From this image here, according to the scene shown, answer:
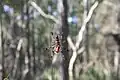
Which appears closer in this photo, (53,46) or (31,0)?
(53,46)

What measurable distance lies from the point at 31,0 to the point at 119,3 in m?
8.94

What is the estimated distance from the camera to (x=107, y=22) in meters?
19.6

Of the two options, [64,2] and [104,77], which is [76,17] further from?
[64,2]

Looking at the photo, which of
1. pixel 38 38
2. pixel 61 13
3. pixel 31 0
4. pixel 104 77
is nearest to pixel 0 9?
pixel 31 0

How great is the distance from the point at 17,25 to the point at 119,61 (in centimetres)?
585

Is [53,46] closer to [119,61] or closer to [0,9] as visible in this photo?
[0,9]

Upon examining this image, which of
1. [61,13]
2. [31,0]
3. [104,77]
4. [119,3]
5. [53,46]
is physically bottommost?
[104,77]

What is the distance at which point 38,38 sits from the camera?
2208 cm

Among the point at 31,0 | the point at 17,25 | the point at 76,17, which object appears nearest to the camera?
the point at 31,0

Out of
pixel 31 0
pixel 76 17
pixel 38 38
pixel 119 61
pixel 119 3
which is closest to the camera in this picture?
pixel 31 0

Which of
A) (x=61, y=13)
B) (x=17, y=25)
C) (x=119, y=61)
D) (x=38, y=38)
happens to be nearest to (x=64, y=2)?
(x=61, y=13)

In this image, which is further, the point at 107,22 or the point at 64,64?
the point at 107,22

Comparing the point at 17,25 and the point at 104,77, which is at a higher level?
the point at 17,25

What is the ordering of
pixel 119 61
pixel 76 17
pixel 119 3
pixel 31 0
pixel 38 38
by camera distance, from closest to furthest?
pixel 31 0
pixel 119 3
pixel 119 61
pixel 76 17
pixel 38 38
